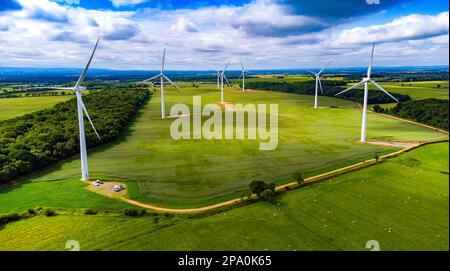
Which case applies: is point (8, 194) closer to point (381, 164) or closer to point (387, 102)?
point (381, 164)

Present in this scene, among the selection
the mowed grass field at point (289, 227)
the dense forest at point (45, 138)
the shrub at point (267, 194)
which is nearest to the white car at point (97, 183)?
the mowed grass field at point (289, 227)

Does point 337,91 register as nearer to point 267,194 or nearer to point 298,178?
point 298,178

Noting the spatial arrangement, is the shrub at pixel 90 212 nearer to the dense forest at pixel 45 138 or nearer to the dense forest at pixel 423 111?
the dense forest at pixel 45 138

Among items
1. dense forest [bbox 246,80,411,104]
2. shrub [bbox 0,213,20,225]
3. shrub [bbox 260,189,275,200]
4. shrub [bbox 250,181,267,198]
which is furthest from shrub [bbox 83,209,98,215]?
dense forest [bbox 246,80,411,104]

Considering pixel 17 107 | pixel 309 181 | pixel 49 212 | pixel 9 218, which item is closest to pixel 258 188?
pixel 309 181

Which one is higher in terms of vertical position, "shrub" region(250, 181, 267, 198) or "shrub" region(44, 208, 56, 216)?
"shrub" region(250, 181, 267, 198)

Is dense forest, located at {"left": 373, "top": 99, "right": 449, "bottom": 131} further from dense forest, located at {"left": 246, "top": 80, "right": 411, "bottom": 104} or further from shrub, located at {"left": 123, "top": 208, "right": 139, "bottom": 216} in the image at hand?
shrub, located at {"left": 123, "top": 208, "right": 139, "bottom": 216}

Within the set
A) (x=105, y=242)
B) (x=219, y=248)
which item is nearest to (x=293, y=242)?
(x=219, y=248)
